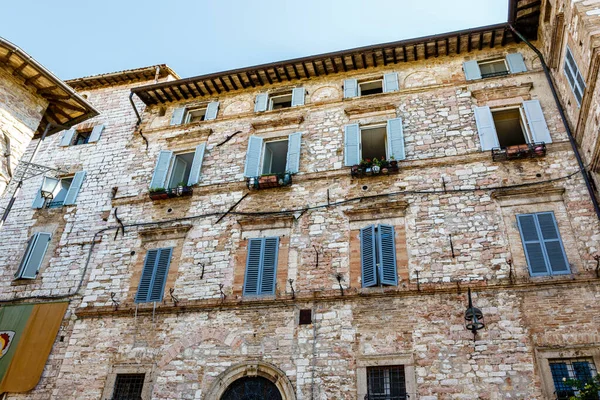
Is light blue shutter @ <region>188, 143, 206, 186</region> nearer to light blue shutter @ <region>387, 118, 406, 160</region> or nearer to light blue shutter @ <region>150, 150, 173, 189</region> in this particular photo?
light blue shutter @ <region>150, 150, 173, 189</region>

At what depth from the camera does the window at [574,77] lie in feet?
32.4

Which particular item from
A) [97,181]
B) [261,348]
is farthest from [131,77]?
[261,348]

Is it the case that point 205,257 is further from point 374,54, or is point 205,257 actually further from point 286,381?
point 374,54

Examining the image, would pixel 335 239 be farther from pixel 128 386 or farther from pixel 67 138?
pixel 67 138

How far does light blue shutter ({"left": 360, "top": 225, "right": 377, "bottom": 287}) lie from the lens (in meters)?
10.1

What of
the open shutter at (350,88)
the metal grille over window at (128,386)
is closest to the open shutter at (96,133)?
the open shutter at (350,88)

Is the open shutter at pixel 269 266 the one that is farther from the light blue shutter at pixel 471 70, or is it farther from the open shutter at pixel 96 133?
the open shutter at pixel 96 133

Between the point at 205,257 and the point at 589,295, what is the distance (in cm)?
822

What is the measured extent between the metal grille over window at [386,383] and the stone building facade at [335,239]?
3 centimetres

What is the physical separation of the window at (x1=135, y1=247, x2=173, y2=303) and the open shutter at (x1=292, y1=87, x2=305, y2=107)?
575 cm

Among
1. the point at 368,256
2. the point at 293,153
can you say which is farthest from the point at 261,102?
the point at 368,256

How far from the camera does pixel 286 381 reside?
930 centimetres

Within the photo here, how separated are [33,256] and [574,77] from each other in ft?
47.1

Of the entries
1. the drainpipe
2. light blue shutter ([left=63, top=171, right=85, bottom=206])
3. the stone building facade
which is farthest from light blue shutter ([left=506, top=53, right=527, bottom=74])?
light blue shutter ([left=63, top=171, right=85, bottom=206])
